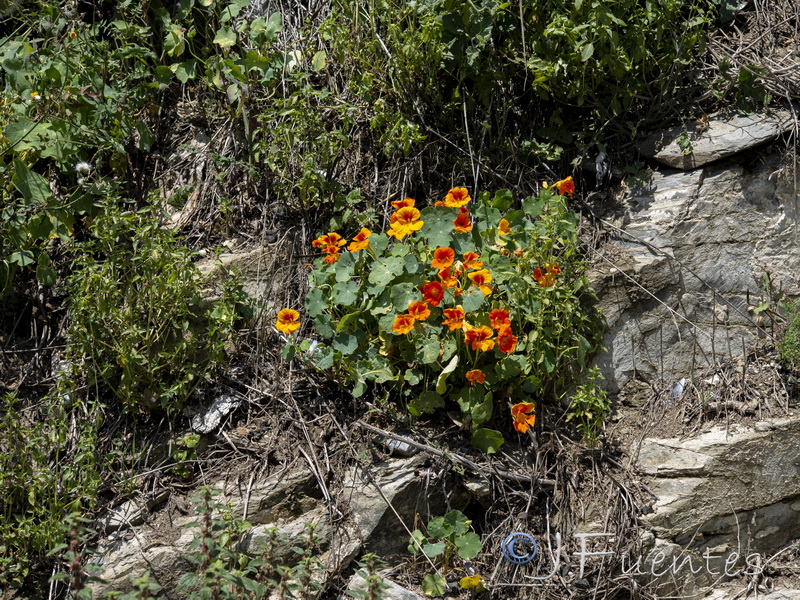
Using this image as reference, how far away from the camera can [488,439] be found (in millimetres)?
2812

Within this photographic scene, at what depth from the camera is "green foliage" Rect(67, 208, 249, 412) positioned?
288cm

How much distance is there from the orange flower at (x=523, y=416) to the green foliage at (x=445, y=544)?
1.25 feet

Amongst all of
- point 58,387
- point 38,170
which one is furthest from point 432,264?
point 38,170

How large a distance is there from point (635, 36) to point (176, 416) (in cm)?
249

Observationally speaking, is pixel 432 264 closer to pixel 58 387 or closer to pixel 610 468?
pixel 610 468

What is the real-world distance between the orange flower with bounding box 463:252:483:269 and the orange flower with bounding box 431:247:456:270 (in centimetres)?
6

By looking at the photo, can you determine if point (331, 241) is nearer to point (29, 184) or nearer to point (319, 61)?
point (319, 61)

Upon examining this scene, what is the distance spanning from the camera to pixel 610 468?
293cm

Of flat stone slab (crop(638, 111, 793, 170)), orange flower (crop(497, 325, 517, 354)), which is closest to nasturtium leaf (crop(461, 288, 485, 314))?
orange flower (crop(497, 325, 517, 354))

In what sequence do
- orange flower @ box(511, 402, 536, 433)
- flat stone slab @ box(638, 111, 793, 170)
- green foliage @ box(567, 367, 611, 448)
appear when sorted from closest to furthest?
1. orange flower @ box(511, 402, 536, 433)
2. green foliage @ box(567, 367, 611, 448)
3. flat stone slab @ box(638, 111, 793, 170)

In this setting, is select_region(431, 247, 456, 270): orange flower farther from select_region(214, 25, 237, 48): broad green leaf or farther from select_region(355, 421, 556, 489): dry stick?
select_region(214, 25, 237, 48): broad green leaf

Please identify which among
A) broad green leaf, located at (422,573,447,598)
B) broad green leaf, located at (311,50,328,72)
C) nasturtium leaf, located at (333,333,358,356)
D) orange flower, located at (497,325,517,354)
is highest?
broad green leaf, located at (311,50,328,72)

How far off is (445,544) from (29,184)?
7.14 feet

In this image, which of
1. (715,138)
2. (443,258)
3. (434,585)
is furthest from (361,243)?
(715,138)
